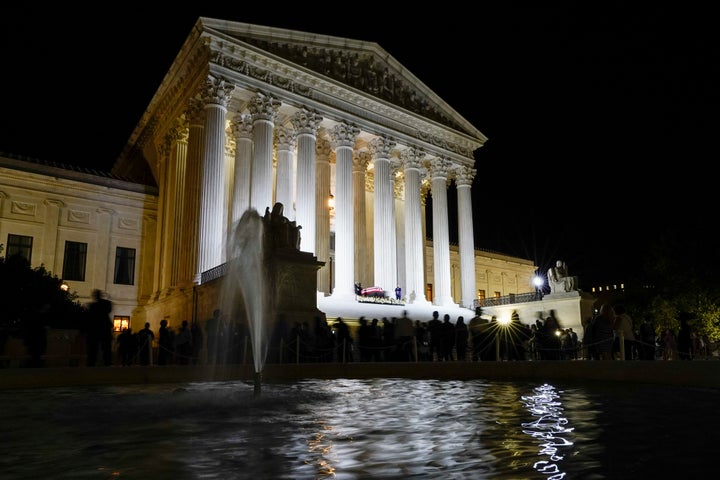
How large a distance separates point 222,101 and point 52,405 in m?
20.3

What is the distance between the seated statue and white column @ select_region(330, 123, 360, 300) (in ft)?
36.2

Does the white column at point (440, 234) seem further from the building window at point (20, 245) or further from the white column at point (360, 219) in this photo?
the building window at point (20, 245)

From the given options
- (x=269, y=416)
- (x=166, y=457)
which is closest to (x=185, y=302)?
(x=269, y=416)

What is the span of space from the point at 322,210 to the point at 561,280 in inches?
524

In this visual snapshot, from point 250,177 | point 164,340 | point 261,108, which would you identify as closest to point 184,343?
point 164,340

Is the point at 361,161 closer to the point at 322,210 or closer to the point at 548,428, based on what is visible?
the point at 322,210

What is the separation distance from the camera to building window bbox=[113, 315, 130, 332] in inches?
1185

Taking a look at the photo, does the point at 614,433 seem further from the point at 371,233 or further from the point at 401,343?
the point at 371,233

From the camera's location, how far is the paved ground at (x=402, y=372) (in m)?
9.49

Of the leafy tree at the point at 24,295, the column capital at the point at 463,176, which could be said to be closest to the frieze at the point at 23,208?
the leafy tree at the point at 24,295

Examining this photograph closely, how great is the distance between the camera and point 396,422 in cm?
540

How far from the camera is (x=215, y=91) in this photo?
25.0 meters

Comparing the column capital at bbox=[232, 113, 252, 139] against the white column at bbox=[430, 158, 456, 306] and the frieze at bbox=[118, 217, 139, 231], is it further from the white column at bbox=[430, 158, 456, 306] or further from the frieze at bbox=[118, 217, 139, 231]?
the white column at bbox=[430, 158, 456, 306]

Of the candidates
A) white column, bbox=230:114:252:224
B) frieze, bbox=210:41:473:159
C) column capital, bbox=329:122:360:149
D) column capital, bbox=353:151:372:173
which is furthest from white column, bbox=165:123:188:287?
column capital, bbox=353:151:372:173
